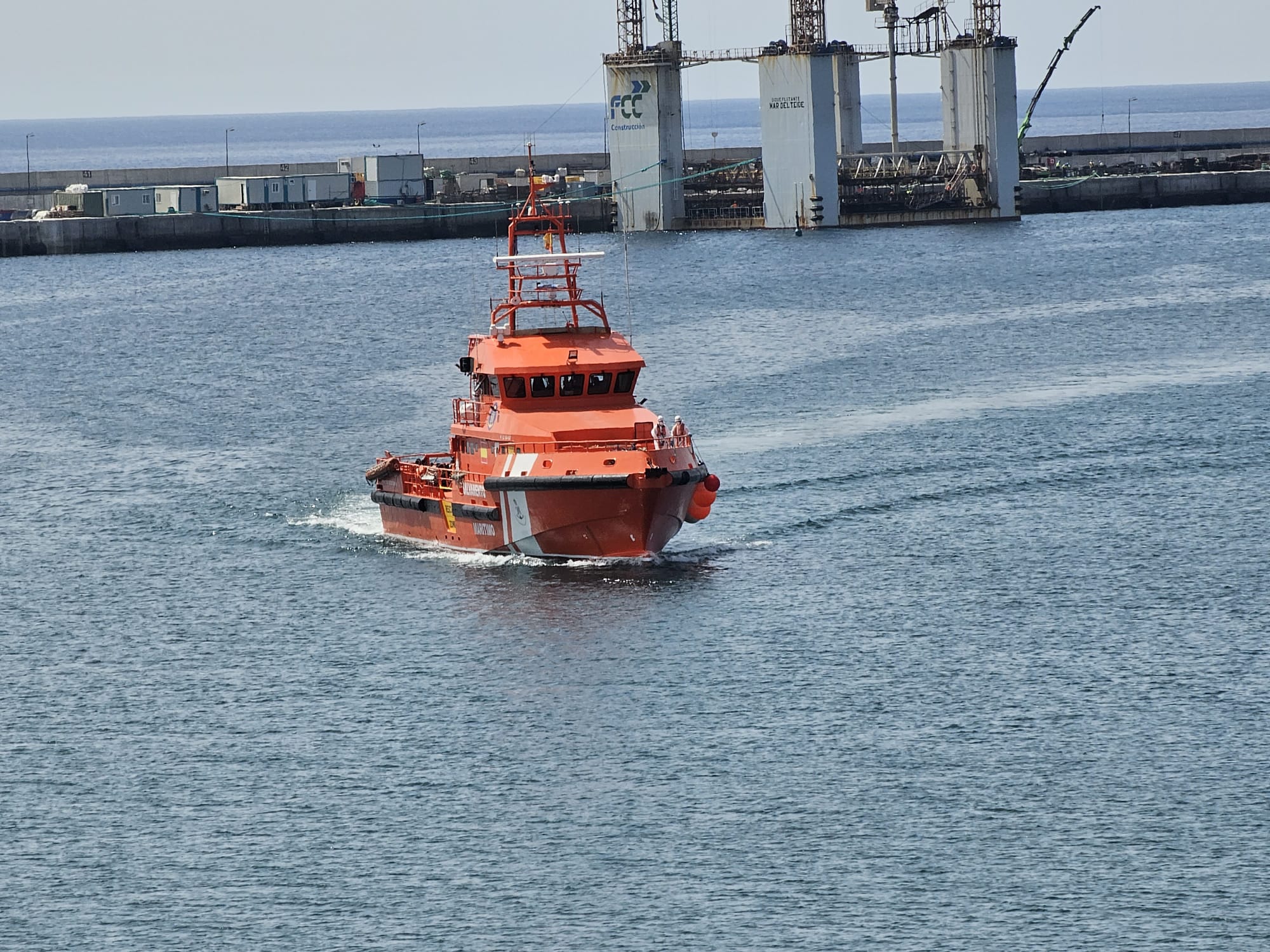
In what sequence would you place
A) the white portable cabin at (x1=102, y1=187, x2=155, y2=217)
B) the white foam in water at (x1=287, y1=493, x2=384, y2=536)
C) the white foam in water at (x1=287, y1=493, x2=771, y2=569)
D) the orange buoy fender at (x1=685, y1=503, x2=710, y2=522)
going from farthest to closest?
1. the white portable cabin at (x1=102, y1=187, x2=155, y2=217)
2. the white foam in water at (x1=287, y1=493, x2=384, y2=536)
3. the white foam in water at (x1=287, y1=493, x2=771, y2=569)
4. the orange buoy fender at (x1=685, y1=503, x2=710, y2=522)

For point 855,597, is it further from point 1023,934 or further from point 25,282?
point 25,282

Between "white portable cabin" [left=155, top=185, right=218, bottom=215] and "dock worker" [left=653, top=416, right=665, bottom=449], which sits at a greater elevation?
"white portable cabin" [left=155, top=185, right=218, bottom=215]

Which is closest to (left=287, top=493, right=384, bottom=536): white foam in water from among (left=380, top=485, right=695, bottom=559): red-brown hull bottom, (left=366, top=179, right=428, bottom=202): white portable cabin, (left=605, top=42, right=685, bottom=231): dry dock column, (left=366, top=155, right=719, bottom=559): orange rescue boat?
(left=366, top=155, right=719, bottom=559): orange rescue boat

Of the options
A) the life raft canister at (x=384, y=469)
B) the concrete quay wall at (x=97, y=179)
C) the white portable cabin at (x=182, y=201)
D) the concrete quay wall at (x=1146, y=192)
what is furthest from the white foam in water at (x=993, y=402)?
the concrete quay wall at (x=97, y=179)

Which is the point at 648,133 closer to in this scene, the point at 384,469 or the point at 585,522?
the point at 384,469

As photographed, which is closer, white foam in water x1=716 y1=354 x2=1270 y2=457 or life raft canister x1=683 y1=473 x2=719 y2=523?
life raft canister x1=683 y1=473 x2=719 y2=523

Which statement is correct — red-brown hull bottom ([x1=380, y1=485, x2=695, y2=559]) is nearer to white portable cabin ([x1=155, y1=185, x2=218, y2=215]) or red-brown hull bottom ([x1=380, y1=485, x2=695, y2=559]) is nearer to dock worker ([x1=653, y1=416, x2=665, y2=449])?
dock worker ([x1=653, y1=416, x2=665, y2=449])

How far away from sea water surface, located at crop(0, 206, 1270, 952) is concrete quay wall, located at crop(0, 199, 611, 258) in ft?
235

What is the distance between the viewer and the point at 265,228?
153750mm

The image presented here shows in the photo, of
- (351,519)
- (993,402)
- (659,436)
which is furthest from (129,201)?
(659,436)

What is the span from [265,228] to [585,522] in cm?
11040

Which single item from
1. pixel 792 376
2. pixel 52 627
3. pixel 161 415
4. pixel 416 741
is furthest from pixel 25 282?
pixel 416 741

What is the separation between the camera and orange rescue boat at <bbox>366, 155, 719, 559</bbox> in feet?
157

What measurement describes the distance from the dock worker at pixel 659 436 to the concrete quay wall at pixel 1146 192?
118 m
